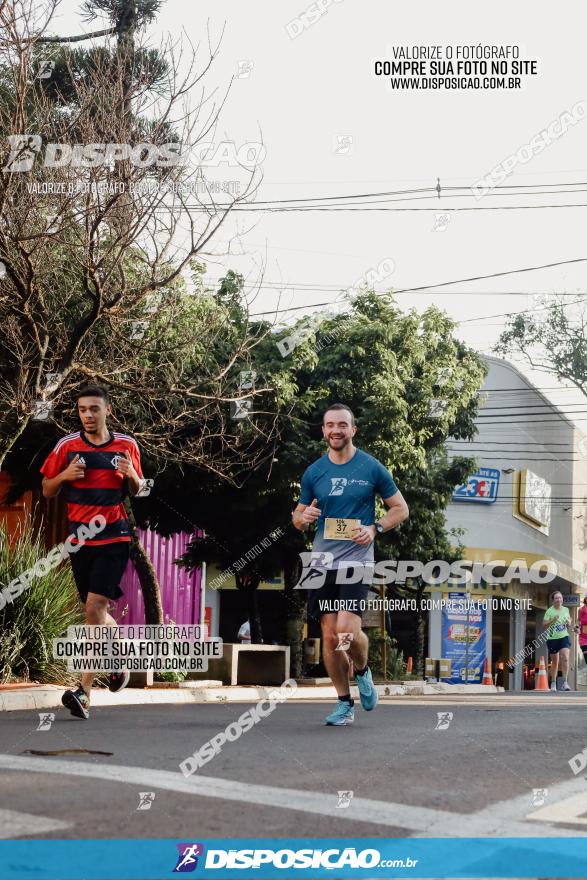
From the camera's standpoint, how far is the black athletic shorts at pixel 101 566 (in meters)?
8.13

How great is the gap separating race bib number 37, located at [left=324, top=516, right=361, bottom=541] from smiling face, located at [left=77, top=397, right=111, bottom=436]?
1.62 meters

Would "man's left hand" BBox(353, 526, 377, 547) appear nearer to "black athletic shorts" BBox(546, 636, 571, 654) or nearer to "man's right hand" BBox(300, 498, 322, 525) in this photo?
"man's right hand" BBox(300, 498, 322, 525)

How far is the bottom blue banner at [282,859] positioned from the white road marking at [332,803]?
0.23 meters

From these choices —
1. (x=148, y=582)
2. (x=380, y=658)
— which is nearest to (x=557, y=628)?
(x=380, y=658)

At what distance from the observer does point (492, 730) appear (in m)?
7.69

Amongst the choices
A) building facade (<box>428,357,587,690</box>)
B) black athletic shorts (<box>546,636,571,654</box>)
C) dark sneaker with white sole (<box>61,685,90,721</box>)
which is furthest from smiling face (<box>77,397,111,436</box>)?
building facade (<box>428,357,587,690</box>)

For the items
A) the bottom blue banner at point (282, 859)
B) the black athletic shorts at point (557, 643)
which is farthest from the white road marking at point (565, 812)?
the black athletic shorts at point (557, 643)

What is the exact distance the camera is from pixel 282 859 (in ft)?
11.5

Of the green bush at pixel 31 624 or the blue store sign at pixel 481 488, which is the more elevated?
the blue store sign at pixel 481 488

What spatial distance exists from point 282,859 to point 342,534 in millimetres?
4559

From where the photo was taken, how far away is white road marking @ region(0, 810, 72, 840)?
3.64 metres

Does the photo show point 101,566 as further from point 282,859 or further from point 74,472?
point 282,859

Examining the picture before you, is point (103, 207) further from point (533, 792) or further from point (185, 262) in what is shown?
point (533, 792)

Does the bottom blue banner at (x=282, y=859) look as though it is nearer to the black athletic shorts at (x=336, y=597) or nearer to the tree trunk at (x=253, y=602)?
the black athletic shorts at (x=336, y=597)
